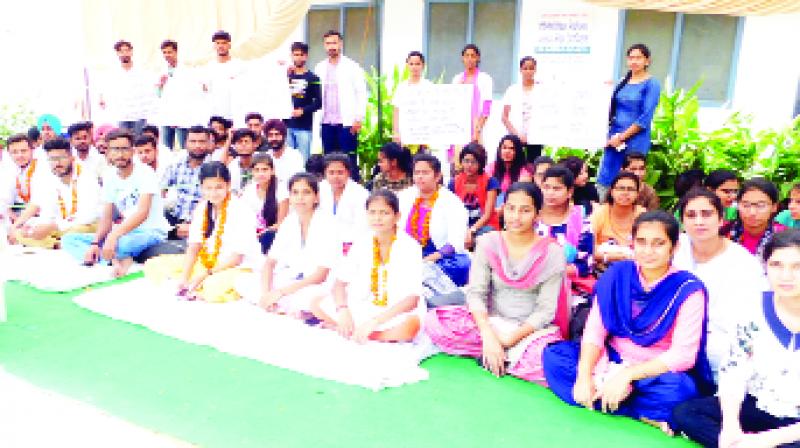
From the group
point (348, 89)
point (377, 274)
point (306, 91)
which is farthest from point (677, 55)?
point (377, 274)

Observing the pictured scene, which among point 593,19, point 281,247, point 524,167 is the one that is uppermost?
point 593,19

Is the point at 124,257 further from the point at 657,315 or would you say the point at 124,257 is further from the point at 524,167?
the point at 657,315

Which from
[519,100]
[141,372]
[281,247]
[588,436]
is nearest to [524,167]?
[519,100]

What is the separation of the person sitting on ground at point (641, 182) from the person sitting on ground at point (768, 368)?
2.06 metres

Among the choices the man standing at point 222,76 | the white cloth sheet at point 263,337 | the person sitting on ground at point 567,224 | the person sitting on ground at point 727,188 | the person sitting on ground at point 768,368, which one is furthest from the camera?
the man standing at point 222,76

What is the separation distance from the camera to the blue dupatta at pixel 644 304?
2.93 meters

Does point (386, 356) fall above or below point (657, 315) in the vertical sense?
below

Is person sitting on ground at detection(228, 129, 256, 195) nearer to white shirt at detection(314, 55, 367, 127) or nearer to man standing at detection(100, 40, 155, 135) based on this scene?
white shirt at detection(314, 55, 367, 127)

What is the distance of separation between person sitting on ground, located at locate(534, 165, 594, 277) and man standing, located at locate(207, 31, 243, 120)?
144 inches

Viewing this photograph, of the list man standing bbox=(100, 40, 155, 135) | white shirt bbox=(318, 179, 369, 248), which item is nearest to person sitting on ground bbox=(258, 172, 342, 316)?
white shirt bbox=(318, 179, 369, 248)

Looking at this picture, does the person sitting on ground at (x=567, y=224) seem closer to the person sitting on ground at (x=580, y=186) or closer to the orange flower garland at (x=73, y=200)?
the person sitting on ground at (x=580, y=186)

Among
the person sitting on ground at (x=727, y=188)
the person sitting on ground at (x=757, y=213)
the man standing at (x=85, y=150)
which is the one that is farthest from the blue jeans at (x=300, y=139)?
the person sitting on ground at (x=757, y=213)

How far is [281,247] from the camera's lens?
4348 mm

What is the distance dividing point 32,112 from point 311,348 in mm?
8153
